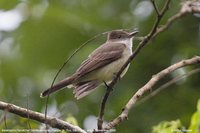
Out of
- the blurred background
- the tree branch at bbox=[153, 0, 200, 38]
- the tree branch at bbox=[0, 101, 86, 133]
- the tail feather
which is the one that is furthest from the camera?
the blurred background

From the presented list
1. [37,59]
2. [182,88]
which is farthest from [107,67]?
[182,88]

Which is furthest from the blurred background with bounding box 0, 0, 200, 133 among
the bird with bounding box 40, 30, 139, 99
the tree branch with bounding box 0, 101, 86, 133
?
the tree branch with bounding box 0, 101, 86, 133

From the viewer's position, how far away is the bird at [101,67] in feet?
19.1

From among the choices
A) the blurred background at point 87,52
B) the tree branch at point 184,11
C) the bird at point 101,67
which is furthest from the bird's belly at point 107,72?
the tree branch at point 184,11

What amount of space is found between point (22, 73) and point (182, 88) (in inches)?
85.4

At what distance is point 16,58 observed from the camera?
7.57 metres

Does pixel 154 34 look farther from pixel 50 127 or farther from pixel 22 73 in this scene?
pixel 22 73

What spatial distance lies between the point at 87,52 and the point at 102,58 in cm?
134

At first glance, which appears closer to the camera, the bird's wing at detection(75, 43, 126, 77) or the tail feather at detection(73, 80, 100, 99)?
the tail feather at detection(73, 80, 100, 99)

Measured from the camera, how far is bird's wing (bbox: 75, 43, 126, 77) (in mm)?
6132

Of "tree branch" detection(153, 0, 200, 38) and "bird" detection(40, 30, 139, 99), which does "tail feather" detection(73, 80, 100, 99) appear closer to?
"bird" detection(40, 30, 139, 99)

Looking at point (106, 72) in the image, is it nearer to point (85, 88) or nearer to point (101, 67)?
point (101, 67)

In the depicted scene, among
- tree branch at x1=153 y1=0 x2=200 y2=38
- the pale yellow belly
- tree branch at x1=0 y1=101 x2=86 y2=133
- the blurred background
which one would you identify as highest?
the blurred background

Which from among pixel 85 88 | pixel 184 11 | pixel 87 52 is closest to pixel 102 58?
pixel 85 88
